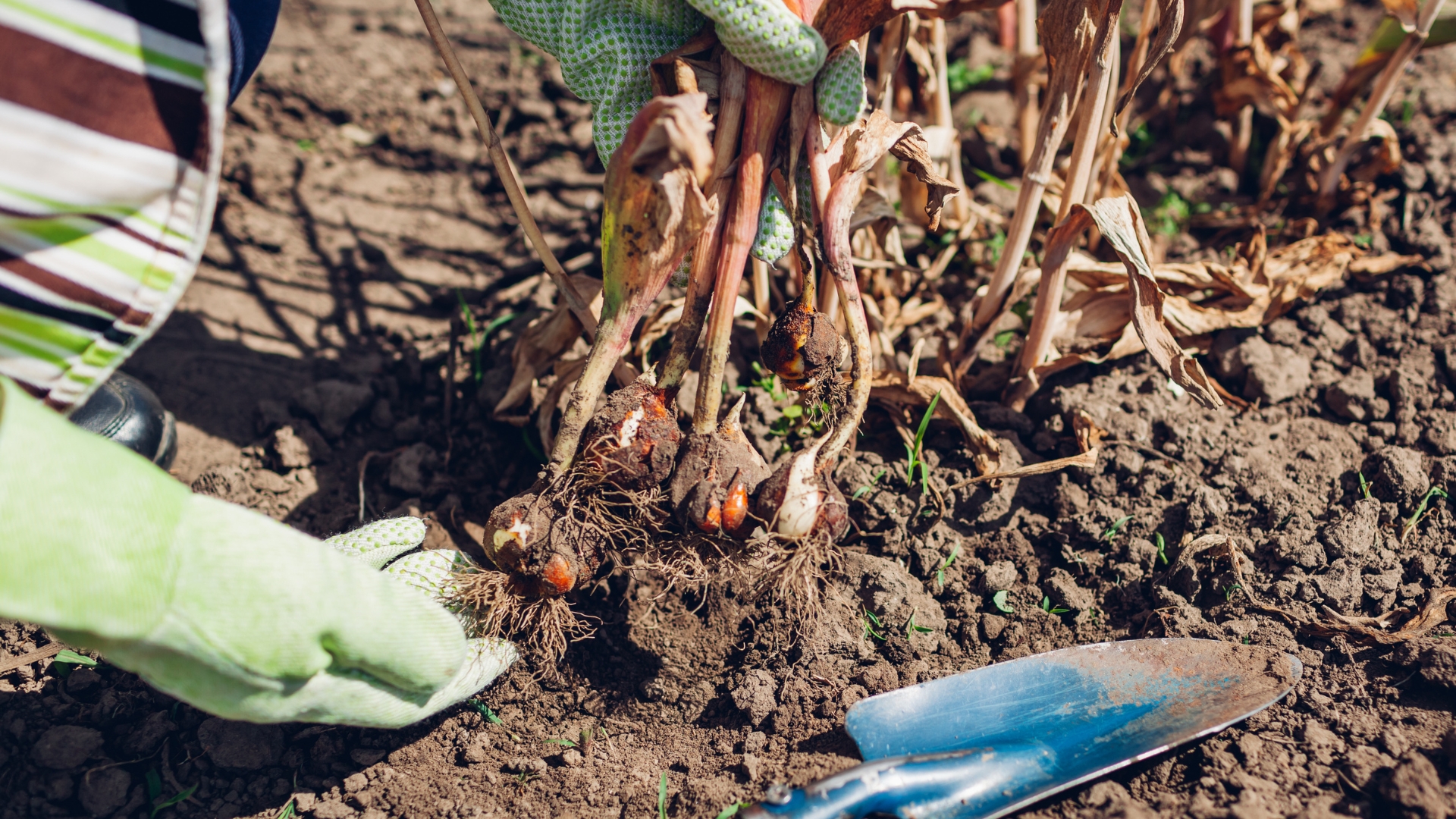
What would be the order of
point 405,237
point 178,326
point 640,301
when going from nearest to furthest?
point 640,301
point 178,326
point 405,237

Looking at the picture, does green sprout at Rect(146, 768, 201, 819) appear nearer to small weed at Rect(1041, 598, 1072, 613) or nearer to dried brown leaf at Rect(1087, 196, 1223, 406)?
small weed at Rect(1041, 598, 1072, 613)

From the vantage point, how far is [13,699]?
137 centimetres

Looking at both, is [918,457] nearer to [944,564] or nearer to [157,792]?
[944,564]

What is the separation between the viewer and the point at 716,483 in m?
1.31

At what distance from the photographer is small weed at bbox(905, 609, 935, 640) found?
1459 mm

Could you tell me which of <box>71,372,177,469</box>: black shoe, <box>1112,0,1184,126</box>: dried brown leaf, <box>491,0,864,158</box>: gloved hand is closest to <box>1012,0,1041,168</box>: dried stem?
<box>1112,0,1184,126</box>: dried brown leaf

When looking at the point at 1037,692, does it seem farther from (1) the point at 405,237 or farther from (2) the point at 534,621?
(1) the point at 405,237

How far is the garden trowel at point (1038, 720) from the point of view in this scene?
3.81ft

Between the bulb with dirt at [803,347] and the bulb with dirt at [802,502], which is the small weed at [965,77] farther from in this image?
the bulb with dirt at [802,502]

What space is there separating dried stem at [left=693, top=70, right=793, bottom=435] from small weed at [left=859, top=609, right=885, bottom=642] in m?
0.44

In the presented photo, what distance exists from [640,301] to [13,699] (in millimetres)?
1230

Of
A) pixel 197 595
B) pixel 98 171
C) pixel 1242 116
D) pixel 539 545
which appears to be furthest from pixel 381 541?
pixel 1242 116

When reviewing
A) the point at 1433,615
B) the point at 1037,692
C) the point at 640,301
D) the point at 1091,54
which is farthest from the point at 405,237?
the point at 1433,615

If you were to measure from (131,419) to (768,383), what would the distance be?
123 cm
